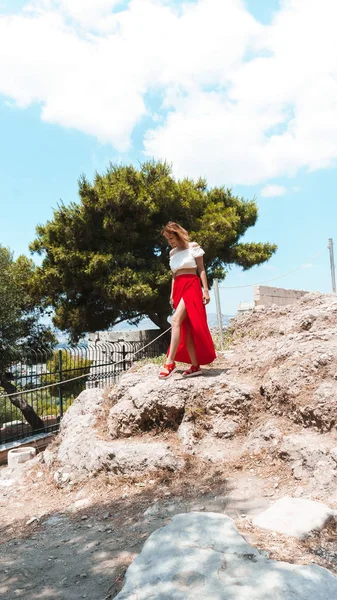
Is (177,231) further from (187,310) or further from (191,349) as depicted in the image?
(191,349)

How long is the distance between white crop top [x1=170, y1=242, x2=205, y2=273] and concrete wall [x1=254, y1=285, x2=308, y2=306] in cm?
692

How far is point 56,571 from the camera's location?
2869mm

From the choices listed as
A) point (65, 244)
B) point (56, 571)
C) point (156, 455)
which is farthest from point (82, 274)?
point (56, 571)

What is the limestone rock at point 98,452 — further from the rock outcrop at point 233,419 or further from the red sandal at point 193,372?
the red sandal at point 193,372

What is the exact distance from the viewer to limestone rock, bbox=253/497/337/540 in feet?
9.19

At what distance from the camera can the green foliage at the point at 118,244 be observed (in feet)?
51.8

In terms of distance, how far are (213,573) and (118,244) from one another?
14.8 m

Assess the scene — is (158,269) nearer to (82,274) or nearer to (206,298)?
(82,274)

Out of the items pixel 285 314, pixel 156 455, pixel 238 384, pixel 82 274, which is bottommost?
pixel 156 455

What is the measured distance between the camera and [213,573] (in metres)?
2.28

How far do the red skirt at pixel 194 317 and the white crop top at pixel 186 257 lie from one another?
12 cm

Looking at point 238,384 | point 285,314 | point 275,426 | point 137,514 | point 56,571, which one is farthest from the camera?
point 285,314

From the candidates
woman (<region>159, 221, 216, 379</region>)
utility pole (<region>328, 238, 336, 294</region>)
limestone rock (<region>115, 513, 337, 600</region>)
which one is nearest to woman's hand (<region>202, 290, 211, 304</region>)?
woman (<region>159, 221, 216, 379</region>)

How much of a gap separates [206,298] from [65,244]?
12.5 meters
